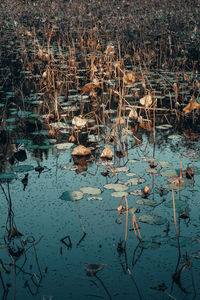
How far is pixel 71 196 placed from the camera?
2719 millimetres

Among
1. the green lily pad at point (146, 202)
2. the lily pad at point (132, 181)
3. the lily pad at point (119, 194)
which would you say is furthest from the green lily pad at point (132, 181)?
the green lily pad at point (146, 202)

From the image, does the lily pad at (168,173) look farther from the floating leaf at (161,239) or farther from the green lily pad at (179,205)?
the floating leaf at (161,239)

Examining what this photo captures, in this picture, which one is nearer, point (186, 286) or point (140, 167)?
point (186, 286)

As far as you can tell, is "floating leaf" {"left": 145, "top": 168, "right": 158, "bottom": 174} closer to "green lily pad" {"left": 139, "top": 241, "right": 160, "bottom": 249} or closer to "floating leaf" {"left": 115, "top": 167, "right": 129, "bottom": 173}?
"floating leaf" {"left": 115, "top": 167, "right": 129, "bottom": 173}

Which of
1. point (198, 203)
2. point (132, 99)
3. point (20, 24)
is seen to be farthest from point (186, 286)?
point (20, 24)

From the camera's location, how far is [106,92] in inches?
215

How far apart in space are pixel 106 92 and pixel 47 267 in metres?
3.61

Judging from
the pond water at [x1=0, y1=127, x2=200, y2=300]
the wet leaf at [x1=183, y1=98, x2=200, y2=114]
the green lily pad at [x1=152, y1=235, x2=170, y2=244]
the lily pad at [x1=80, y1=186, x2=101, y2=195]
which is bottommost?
the pond water at [x1=0, y1=127, x2=200, y2=300]

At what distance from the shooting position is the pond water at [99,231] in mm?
1930

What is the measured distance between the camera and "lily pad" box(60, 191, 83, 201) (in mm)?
2697

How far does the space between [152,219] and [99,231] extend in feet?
0.95

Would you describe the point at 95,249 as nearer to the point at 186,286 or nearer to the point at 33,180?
the point at 186,286

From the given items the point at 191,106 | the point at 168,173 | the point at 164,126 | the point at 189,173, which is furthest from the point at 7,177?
the point at 191,106

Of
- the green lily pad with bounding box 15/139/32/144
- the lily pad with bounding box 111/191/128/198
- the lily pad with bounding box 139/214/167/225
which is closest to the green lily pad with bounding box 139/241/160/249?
the lily pad with bounding box 139/214/167/225
